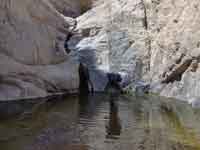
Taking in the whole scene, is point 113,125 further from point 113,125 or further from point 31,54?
point 31,54

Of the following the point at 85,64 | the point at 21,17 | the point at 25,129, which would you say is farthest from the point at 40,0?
the point at 25,129

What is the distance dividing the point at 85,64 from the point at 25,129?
1890cm

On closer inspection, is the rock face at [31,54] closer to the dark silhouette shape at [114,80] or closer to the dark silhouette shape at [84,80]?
the dark silhouette shape at [84,80]

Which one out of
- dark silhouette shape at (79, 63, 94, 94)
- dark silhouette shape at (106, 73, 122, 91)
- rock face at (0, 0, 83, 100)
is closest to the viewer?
rock face at (0, 0, 83, 100)

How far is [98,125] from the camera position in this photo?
644 inches

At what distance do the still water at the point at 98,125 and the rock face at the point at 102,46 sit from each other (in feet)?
Result: 11.0

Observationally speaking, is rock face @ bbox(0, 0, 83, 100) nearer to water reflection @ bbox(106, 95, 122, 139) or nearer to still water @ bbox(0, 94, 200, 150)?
still water @ bbox(0, 94, 200, 150)

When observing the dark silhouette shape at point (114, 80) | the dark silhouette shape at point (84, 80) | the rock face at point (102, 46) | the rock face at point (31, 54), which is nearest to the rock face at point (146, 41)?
the rock face at point (102, 46)

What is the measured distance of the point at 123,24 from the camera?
3588cm

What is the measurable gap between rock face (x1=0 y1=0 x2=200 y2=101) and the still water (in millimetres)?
3340

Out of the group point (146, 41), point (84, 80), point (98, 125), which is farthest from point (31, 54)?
point (98, 125)

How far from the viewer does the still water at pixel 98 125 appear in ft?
42.3

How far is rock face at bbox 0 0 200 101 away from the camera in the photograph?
26750 mm

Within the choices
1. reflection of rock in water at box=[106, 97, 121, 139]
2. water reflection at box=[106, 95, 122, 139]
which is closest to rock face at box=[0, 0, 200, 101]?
water reflection at box=[106, 95, 122, 139]
